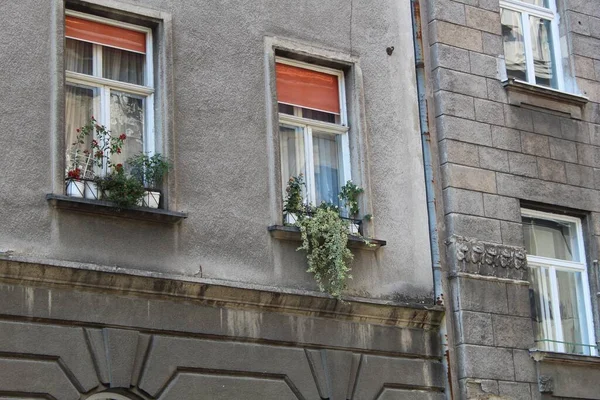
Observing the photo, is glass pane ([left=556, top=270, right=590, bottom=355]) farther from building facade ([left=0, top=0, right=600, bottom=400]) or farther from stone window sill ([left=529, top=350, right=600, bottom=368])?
stone window sill ([left=529, top=350, right=600, bottom=368])

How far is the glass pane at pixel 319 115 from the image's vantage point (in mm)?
13164

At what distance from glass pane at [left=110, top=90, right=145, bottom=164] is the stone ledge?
1.37m

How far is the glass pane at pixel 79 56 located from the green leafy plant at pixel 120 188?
120cm

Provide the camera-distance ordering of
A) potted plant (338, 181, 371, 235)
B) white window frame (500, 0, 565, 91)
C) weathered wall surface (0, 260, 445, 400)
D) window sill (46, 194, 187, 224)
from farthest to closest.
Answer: white window frame (500, 0, 565, 91) → potted plant (338, 181, 371, 235) → window sill (46, 194, 187, 224) → weathered wall surface (0, 260, 445, 400)

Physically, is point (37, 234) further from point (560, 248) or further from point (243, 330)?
point (560, 248)

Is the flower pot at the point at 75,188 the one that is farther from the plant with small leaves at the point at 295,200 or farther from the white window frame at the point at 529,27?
the white window frame at the point at 529,27

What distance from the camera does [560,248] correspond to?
14.4 m

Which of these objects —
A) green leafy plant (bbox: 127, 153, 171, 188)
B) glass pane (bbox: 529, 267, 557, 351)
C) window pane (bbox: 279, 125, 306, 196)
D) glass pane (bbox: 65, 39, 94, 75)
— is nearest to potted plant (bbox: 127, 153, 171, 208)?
green leafy plant (bbox: 127, 153, 171, 188)

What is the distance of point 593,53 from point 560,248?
8.98ft

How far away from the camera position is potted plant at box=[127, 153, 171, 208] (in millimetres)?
11438

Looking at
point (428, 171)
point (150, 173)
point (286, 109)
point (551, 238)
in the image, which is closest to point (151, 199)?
point (150, 173)

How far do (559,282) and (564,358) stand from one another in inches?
45.6

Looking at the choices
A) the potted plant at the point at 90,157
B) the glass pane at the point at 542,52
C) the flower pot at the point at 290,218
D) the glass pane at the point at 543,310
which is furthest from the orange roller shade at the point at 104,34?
the glass pane at the point at 542,52

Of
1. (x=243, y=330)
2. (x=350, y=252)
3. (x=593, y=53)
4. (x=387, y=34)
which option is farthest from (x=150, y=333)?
(x=593, y=53)
